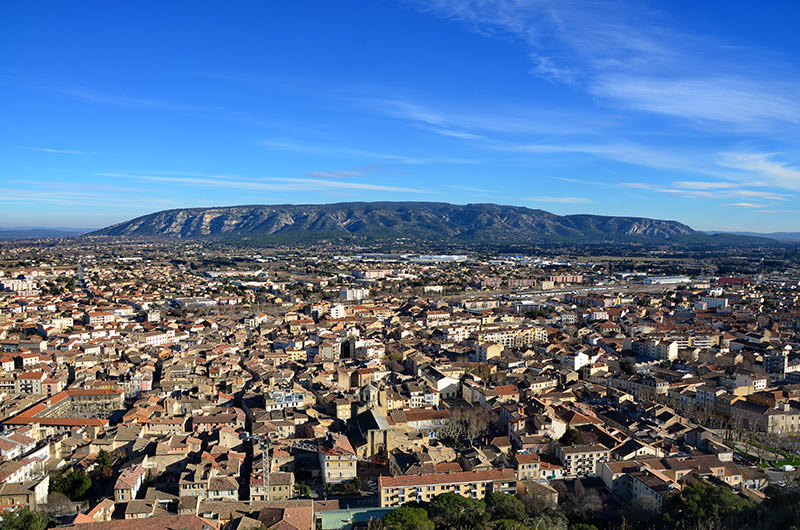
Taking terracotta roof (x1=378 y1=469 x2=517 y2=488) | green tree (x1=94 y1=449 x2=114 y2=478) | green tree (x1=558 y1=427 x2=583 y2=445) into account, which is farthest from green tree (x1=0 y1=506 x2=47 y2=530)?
green tree (x1=558 y1=427 x2=583 y2=445)

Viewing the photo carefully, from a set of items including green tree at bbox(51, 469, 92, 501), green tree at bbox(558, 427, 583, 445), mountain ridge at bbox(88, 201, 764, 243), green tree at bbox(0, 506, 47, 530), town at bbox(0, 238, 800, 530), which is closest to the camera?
green tree at bbox(0, 506, 47, 530)

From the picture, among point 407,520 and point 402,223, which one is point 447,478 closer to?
point 407,520

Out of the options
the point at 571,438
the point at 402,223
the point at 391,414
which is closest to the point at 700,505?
the point at 571,438

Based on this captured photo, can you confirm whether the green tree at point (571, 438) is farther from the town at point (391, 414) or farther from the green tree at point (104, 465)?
the green tree at point (104, 465)

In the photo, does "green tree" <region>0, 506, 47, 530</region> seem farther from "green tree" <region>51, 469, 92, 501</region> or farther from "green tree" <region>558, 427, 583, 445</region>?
"green tree" <region>558, 427, 583, 445</region>

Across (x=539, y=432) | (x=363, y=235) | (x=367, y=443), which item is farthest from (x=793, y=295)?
(x=363, y=235)

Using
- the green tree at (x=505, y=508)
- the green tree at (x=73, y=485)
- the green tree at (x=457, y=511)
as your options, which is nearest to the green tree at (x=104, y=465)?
the green tree at (x=73, y=485)

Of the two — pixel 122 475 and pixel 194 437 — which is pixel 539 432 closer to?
pixel 194 437
